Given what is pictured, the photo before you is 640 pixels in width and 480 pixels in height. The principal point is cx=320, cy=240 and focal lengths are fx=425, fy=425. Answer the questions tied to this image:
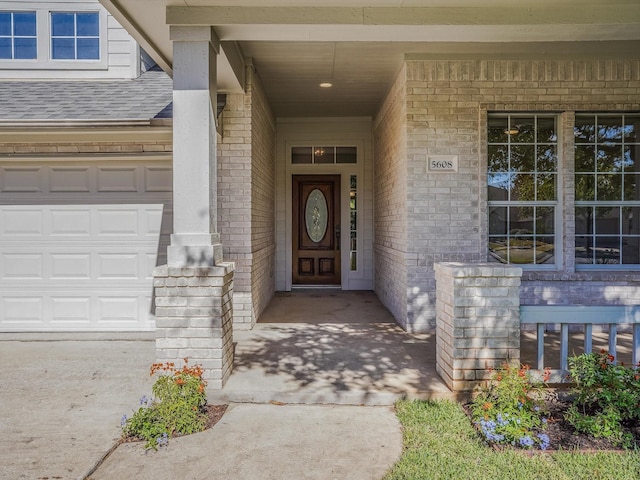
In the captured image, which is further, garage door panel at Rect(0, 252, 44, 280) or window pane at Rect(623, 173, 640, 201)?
window pane at Rect(623, 173, 640, 201)

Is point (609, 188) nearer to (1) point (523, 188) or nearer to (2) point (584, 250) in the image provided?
(2) point (584, 250)

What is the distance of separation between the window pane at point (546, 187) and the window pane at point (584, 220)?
1.34 feet

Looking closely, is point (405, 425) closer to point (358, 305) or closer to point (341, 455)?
point (341, 455)

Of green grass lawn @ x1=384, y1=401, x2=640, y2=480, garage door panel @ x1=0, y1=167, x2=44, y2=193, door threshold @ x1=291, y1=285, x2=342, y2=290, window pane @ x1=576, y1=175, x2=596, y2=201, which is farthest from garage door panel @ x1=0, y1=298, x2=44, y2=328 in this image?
window pane @ x1=576, y1=175, x2=596, y2=201

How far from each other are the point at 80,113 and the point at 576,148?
6225mm

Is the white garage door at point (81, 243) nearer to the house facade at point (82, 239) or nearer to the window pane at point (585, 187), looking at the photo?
the house facade at point (82, 239)

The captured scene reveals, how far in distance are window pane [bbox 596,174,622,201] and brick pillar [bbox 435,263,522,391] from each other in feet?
10.7

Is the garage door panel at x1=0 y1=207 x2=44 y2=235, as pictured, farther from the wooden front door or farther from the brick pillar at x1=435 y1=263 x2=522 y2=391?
the brick pillar at x1=435 y1=263 x2=522 y2=391

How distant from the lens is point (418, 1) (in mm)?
3393

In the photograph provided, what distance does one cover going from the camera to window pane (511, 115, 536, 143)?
552 cm

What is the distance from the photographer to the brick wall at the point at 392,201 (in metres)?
5.54

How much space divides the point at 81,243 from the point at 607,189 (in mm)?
6862

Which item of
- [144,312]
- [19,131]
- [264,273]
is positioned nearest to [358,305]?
[264,273]

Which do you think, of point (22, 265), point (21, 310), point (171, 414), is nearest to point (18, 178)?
point (22, 265)
